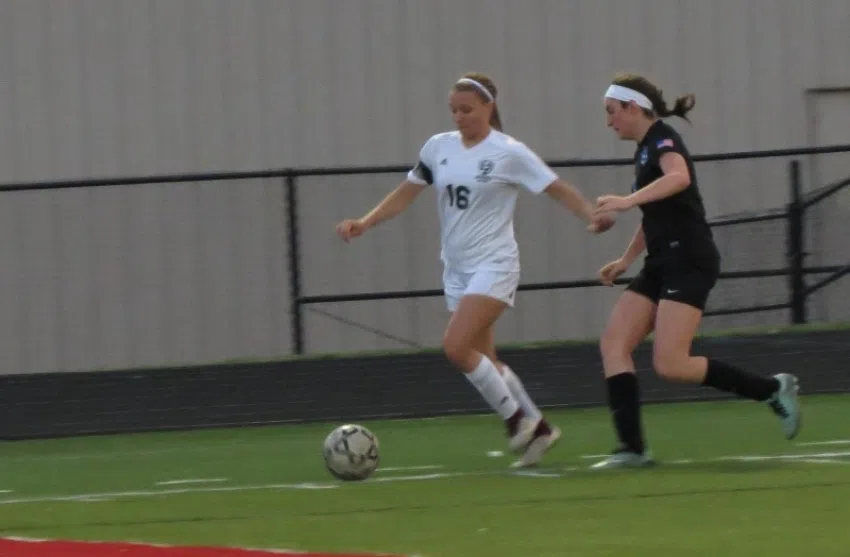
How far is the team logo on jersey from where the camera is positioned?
9664mm

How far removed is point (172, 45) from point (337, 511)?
1022 cm

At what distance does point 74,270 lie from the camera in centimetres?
1402

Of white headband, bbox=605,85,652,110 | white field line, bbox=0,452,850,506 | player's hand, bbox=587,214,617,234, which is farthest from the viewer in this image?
white headband, bbox=605,85,652,110

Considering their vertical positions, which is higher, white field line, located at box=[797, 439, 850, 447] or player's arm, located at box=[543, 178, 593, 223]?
player's arm, located at box=[543, 178, 593, 223]

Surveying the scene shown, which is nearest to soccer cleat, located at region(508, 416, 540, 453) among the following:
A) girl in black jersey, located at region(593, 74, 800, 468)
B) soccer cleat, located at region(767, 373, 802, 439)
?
girl in black jersey, located at region(593, 74, 800, 468)

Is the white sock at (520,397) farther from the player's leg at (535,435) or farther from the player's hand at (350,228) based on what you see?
the player's hand at (350,228)

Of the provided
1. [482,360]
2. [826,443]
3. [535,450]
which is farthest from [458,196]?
[826,443]

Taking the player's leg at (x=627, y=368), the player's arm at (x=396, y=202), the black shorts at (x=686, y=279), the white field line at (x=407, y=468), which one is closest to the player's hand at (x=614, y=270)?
the player's leg at (x=627, y=368)

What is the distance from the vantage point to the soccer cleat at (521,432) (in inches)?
379

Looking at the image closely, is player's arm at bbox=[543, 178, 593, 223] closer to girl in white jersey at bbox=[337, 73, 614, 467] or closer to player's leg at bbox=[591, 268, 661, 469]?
girl in white jersey at bbox=[337, 73, 614, 467]

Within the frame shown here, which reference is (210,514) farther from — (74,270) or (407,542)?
(74,270)

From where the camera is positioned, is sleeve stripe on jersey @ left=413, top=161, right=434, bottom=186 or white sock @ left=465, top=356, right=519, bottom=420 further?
sleeve stripe on jersey @ left=413, top=161, right=434, bottom=186

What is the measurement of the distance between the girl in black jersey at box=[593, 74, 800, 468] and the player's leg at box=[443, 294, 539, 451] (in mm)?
436

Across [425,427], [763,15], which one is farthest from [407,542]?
[763,15]
